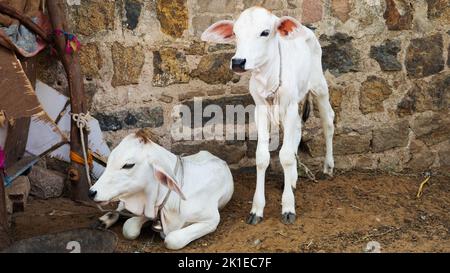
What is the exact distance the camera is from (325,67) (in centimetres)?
523

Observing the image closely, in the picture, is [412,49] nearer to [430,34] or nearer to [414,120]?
[430,34]

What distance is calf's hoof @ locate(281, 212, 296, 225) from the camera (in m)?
4.30

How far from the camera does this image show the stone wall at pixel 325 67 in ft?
16.0

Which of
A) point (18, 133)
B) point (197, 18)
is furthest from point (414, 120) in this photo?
point (18, 133)

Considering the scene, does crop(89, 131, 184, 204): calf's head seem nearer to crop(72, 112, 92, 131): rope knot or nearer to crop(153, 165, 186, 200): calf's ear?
crop(153, 165, 186, 200): calf's ear

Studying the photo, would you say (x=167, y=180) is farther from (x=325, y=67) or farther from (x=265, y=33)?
(x=325, y=67)

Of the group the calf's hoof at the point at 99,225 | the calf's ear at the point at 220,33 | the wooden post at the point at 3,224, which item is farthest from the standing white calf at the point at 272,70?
the wooden post at the point at 3,224

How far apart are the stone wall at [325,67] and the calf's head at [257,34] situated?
858mm

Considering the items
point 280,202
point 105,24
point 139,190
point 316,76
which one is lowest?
point 280,202

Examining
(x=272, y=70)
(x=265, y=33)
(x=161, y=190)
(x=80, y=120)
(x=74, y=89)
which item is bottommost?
(x=161, y=190)

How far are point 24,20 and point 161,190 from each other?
1.42 metres

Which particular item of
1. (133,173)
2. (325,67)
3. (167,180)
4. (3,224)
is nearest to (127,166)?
(133,173)

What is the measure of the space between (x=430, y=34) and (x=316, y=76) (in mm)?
1116

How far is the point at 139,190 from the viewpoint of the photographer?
4.04 metres
